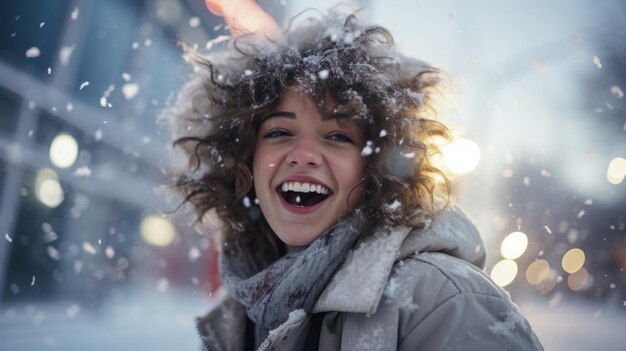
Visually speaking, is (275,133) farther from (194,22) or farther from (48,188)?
(194,22)

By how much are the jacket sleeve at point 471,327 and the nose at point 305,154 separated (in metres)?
0.76

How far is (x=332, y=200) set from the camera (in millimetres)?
2055

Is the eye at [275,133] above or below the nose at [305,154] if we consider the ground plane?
above

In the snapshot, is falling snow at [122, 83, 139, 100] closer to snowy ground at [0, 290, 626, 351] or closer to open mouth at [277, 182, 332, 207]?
snowy ground at [0, 290, 626, 351]

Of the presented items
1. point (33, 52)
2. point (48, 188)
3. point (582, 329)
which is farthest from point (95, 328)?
point (582, 329)

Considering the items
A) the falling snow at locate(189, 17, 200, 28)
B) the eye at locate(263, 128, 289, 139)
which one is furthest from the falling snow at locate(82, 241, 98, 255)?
the eye at locate(263, 128, 289, 139)

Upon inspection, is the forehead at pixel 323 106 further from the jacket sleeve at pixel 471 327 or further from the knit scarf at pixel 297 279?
the jacket sleeve at pixel 471 327

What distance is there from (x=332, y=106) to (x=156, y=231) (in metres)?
10.8

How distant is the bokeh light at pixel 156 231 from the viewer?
454 inches

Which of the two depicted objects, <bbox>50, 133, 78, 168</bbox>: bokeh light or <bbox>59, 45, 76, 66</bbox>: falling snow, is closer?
<bbox>59, 45, 76, 66</bbox>: falling snow

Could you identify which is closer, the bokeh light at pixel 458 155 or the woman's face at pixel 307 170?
the woman's face at pixel 307 170

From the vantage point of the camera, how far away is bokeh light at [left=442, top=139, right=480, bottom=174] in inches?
92.0

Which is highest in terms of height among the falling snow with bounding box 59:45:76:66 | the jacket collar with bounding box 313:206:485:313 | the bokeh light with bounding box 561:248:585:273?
the falling snow with bounding box 59:45:76:66

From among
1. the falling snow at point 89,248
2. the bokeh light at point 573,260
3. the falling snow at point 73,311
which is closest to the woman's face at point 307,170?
the falling snow at point 73,311
